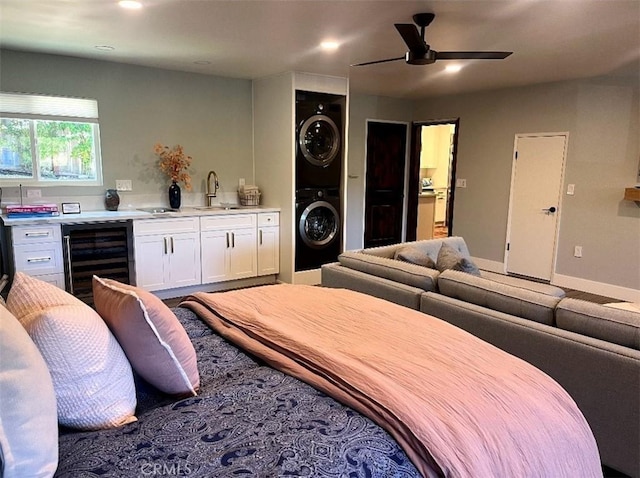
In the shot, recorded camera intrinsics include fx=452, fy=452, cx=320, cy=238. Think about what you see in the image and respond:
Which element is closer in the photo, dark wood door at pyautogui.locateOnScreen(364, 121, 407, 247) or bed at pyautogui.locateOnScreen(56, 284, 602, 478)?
bed at pyautogui.locateOnScreen(56, 284, 602, 478)

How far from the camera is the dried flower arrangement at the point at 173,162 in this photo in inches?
201

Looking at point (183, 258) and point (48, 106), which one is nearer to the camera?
point (48, 106)

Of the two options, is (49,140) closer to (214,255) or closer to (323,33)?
(214,255)

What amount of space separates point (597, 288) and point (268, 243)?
392 centimetres

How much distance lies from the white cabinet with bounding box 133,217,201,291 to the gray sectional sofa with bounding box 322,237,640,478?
9.17 ft

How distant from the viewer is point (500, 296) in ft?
8.16

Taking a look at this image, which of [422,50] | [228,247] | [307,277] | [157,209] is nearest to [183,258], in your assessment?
[228,247]

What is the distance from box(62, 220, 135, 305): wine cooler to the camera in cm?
422

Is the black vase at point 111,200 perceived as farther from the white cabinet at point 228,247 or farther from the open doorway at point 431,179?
the open doorway at point 431,179

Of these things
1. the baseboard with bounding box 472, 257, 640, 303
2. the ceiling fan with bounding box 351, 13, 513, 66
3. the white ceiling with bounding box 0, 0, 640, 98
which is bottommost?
the baseboard with bounding box 472, 257, 640, 303

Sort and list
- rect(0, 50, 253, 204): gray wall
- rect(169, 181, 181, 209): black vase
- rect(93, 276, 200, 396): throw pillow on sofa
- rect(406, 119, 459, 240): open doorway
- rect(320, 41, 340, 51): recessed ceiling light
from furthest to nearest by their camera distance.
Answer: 1. rect(406, 119, 459, 240): open doorway
2. rect(169, 181, 181, 209): black vase
3. rect(0, 50, 253, 204): gray wall
4. rect(320, 41, 340, 51): recessed ceiling light
5. rect(93, 276, 200, 396): throw pillow on sofa

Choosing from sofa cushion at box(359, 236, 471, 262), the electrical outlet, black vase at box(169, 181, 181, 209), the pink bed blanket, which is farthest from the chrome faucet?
the pink bed blanket

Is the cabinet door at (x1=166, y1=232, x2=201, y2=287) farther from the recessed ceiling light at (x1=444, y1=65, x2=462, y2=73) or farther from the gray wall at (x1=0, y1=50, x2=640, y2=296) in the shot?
the recessed ceiling light at (x1=444, y1=65, x2=462, y2=73)

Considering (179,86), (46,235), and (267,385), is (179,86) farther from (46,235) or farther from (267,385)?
(267,385)
